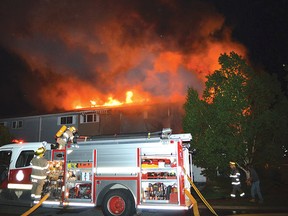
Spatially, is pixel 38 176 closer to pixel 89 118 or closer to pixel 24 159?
pixel 24 159

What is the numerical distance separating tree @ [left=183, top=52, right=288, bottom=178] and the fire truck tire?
5730mm

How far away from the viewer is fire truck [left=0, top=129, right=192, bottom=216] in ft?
23.6

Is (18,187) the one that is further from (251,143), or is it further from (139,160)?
(251,143)

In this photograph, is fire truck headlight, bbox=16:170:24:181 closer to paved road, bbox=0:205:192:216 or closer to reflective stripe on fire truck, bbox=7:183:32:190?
reflective stripe on fire truck, bbox=7:183:32:190

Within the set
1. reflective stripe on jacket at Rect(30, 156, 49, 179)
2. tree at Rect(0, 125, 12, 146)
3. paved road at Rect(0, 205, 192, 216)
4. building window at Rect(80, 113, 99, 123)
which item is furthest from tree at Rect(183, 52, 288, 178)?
tree at Rect(0, 125, 12, 146)

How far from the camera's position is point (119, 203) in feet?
23.9

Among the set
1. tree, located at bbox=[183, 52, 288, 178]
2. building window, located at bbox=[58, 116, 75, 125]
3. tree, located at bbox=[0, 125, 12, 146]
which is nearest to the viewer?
tree, located at bbox=[183, 52, 288, 178]

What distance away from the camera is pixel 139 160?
7.41 metres

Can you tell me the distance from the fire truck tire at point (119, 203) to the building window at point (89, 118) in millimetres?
18139

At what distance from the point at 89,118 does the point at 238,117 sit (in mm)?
16164

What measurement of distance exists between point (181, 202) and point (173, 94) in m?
Result: 15.1

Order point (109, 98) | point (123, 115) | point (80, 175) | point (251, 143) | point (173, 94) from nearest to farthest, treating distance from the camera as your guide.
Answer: point (80, 175), point (251, 143), point (173, 94), point (123, 115), point (109, 98)

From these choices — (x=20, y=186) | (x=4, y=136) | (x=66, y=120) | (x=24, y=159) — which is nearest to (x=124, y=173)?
(x=20, y=186)

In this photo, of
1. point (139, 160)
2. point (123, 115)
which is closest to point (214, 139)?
point (139, 160)
